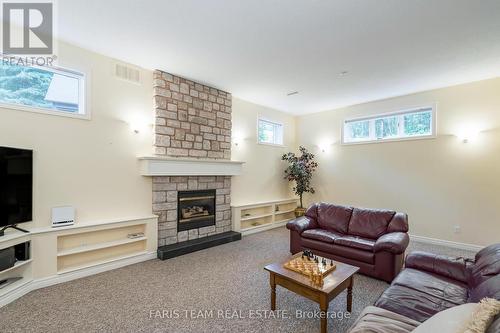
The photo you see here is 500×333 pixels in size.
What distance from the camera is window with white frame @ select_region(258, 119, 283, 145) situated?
20.4 ft

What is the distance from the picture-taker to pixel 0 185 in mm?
2604

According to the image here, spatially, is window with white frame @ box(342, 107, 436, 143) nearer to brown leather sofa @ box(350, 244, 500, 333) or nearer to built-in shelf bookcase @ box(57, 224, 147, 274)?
brown leather sofa @ box(350, 244, 500, 333)

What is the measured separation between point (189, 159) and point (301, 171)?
119 inches

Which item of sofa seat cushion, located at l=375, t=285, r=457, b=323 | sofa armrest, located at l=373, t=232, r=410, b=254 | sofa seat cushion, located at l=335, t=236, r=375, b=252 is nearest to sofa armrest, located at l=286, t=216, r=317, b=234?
sofa seat cushion, located at l=335, t=236, r=375, b=252

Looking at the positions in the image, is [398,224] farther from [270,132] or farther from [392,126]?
[270,132]

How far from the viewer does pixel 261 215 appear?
588 centimetres

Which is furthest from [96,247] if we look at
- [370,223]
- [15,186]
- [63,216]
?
[370,223]

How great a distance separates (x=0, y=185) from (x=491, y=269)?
469cm

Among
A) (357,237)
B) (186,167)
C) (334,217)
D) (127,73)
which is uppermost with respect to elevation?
(127,73)

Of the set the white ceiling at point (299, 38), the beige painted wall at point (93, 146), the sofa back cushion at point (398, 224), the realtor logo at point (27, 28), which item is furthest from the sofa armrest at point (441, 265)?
the realtor logo at point (27, 28)

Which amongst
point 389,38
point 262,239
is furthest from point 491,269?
point 262,239

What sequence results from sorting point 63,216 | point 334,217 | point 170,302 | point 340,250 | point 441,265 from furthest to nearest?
point 334,217 → point 340,250 → point 63,216 → point 170,302 → point 441,265

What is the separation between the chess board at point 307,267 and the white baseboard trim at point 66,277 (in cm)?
244

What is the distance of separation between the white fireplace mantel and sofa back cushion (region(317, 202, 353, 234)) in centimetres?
198
